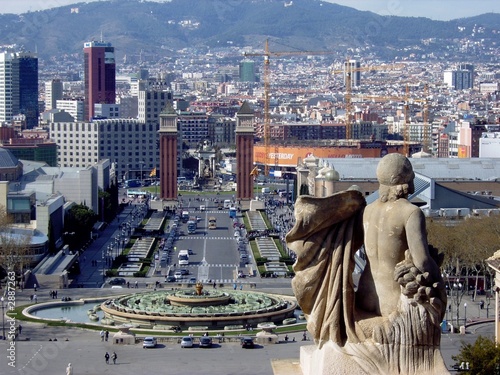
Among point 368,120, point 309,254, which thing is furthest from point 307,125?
point 309,254

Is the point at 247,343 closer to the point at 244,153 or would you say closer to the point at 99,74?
the point at 244,153

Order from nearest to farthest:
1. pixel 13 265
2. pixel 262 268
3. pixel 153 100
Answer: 1. pixel 13 265
2. pixel 262 268
3. pixel 153 100

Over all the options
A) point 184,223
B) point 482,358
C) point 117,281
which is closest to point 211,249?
point 117,281

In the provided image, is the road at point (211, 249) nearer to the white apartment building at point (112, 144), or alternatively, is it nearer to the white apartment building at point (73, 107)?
the white apartment building at point (112, 144)

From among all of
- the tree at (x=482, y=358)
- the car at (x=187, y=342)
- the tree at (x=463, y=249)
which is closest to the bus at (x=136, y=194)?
the tree at (x=463, y=249)

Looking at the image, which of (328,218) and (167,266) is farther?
(167,266)

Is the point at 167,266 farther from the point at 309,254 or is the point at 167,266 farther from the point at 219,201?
the point at 309,254

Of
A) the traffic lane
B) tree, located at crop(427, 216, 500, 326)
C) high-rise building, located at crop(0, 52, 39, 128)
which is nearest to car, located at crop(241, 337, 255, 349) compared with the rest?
the traffic lane
